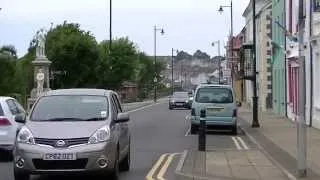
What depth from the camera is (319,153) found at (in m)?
18.8

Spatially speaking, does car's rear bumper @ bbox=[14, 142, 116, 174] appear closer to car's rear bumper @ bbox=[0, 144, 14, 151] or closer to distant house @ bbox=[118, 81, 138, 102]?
car's rear bumper @ bbox=[0, 144, 14, 151]

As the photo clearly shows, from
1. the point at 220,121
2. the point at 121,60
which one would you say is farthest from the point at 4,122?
the point at 121,60

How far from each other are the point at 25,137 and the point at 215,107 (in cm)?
1596

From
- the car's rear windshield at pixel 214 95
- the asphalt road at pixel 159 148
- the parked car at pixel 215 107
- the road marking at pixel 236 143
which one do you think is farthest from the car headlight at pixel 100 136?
the car's rear windshield at pixel 214 95

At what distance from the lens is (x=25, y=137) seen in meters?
12.8

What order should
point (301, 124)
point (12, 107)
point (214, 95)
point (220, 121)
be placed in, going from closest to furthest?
point (301, 124), point (12, 107), point (220, 121), point (214, 95)

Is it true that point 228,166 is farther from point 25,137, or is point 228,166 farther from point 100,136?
point 25,137

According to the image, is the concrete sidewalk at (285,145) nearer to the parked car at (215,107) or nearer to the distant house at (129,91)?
the parked car at (215,107)

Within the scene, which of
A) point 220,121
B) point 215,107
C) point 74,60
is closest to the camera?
point 215,107

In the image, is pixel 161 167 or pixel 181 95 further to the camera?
pixel 181 95

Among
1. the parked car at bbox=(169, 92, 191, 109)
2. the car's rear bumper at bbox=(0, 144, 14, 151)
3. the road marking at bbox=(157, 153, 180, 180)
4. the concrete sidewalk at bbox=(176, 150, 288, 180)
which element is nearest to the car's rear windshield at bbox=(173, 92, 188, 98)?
the parked car at bbox=(169, 92, 191, 109)

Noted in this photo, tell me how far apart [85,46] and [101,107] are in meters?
49.1

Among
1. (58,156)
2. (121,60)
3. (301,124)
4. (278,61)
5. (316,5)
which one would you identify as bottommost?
(58,156)

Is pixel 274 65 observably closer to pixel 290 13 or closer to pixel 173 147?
pixel 290 13
